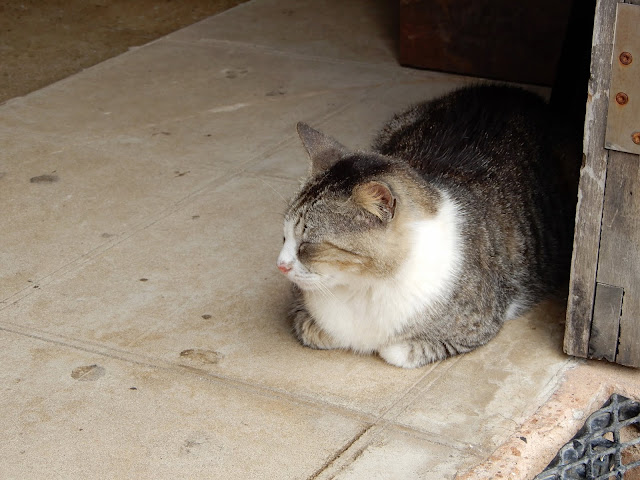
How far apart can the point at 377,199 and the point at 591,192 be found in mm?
779

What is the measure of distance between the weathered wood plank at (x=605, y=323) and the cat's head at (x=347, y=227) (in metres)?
0.77

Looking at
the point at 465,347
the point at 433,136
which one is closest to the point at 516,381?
the point at 465,347

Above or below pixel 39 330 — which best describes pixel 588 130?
above

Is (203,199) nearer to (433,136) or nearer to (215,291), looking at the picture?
(215,291)

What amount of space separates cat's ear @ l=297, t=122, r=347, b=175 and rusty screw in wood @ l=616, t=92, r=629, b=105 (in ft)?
3.34

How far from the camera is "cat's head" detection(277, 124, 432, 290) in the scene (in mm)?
3219

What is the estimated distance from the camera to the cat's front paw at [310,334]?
3.61 m

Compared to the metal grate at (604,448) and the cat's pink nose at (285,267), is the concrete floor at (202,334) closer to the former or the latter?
the metal grate at (604,448)

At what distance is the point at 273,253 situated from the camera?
4320 mm

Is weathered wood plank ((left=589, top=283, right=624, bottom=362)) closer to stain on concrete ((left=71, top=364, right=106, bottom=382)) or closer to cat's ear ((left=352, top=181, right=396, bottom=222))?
cat's ear ((left=352, top=181, right=396, bottom=222))

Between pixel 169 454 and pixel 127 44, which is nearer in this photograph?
pixel 169 454

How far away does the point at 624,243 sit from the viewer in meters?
3.30

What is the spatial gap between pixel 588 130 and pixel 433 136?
102 centimetres

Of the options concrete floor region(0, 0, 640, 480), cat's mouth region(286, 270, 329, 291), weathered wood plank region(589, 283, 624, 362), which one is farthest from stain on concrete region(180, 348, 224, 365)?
weathered wood plank region(589, 283, 624, 362)
